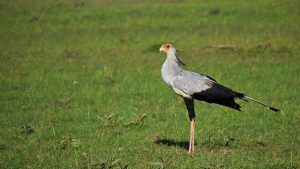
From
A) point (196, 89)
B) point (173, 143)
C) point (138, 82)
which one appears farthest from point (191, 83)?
point (138, 82)

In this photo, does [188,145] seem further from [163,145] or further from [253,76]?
[253,76]

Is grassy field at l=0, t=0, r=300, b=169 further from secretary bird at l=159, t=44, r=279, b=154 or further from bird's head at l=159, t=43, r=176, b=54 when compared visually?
bird's head at l=159, t=43, r=176, b=54

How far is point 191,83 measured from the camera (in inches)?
286

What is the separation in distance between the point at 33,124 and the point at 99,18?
9.54 m

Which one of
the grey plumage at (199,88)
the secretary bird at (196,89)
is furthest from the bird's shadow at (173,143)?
the grey plumage at (199,88)

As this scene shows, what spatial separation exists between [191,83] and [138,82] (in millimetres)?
4249

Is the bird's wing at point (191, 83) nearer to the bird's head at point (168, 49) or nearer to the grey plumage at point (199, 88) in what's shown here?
the grey plumage at point (199, 88)

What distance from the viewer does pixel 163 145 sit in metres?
7.64

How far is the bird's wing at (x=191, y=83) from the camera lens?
721 centimetres

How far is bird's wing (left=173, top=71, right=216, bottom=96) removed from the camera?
7215mm

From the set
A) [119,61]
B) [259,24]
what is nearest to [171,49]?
[119,61]

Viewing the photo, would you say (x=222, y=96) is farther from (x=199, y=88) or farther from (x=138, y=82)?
(x=138, y=82)

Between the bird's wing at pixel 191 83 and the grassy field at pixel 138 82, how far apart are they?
81 centimetres

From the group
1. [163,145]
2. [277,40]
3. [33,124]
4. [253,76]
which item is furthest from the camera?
[277,40]
